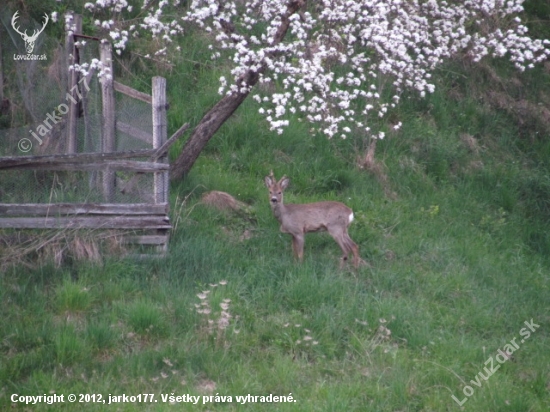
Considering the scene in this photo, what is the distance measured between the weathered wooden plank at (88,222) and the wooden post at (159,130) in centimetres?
31

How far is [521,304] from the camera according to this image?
10.4m

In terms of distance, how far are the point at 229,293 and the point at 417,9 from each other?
5427 millimetres

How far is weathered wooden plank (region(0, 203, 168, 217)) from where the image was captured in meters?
9.48

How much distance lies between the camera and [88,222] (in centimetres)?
968

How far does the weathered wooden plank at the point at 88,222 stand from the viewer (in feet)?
31.1

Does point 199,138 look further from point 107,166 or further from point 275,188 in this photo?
point 107,166

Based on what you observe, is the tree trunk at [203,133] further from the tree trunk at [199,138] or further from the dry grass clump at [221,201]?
the dry grass clump at [221,201]

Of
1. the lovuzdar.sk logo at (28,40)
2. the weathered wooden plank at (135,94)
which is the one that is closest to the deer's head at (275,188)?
the weathered wooden plank at (135,94)

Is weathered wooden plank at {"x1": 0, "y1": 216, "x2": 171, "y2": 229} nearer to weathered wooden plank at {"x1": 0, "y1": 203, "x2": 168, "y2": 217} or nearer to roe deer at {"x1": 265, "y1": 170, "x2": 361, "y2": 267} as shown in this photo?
weathered wooden plank at {"x1": 0, "y1": 203, "x2": 168, "y2": 217}

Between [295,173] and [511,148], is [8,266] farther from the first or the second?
[511,148]

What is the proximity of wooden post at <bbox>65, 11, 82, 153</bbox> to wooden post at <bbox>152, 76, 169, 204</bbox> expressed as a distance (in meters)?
1.29

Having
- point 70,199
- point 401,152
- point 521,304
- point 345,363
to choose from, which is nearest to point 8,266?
point 70,199

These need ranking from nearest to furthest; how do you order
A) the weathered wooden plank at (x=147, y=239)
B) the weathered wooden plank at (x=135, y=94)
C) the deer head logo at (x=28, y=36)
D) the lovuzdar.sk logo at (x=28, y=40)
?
the weathered wooden plank at (x=147, y=239) < the weathered wooden plank at (x=135, y=94) < the lovuzdar.sk logo at (x=28, y=40) < the deer head logo at (x=28, y=36)

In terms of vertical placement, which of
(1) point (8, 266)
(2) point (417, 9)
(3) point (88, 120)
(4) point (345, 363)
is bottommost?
(4) point (345, 363)
